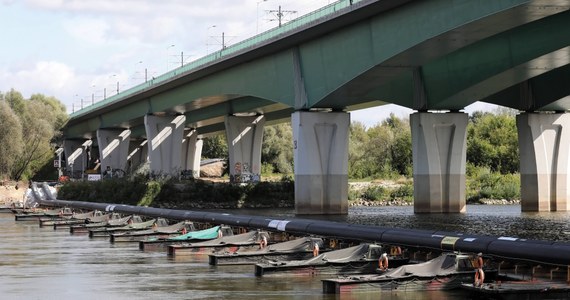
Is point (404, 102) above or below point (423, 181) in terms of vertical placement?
above

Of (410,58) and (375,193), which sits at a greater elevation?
(410,58)

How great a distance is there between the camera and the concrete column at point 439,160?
74.0 meters

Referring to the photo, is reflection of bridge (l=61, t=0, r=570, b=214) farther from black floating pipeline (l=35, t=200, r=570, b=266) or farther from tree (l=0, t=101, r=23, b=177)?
tree (l=0, t=101, r=23, b=177)

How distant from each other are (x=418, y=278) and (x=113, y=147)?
370 feet

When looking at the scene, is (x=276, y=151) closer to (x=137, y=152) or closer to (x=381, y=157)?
(x=381, y=157)

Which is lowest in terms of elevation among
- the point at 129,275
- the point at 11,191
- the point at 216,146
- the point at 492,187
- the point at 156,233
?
the point at 129,275

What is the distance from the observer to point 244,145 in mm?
109062

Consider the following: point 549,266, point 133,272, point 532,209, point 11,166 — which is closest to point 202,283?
point 133,272

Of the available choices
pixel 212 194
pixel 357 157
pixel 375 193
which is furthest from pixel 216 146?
pixel 212 194

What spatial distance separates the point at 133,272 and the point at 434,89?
129ft

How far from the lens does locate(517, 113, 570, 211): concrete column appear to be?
7906cm

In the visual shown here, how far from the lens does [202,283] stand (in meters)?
32.4

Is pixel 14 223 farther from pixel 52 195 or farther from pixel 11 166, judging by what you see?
pixel 11 166

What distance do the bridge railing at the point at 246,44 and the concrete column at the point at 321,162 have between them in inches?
237
